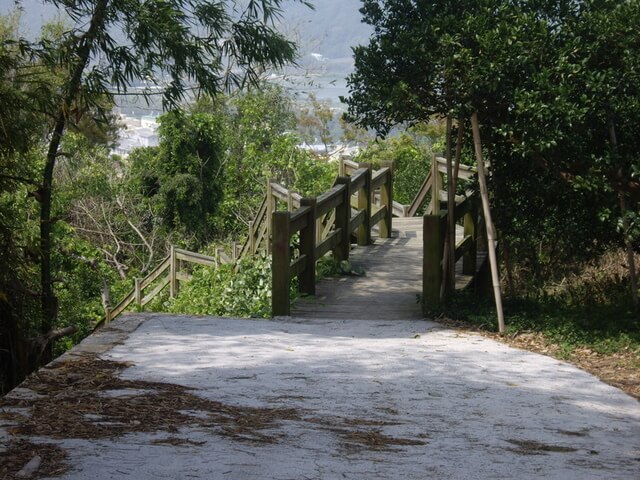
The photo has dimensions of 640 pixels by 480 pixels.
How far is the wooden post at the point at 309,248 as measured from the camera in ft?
35.9

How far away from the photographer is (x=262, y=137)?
2769cm

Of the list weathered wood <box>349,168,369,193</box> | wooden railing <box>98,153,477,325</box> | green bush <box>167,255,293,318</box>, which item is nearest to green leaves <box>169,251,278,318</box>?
green bush <box>167,255,293,318</box>

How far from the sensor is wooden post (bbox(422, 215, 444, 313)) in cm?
998

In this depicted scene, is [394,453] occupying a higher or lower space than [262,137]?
lower

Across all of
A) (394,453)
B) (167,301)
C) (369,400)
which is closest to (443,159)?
(167,301)

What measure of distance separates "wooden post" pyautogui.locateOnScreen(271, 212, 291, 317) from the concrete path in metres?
0.81

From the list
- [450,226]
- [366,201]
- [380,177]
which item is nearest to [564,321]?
[450,226]

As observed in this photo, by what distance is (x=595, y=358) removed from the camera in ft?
27.5

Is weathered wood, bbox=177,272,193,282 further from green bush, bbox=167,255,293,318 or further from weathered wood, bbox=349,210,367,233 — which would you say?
weathered wood, bbox=349,210,367,233

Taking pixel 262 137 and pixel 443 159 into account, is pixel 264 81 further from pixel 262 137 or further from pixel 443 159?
pixel 443 159

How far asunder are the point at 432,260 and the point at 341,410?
4.18m

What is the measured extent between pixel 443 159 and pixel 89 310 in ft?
28.7

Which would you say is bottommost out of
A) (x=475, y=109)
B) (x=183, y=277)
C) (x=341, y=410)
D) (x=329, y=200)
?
(x=341, y=410)

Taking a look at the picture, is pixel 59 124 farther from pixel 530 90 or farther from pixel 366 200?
pixel 530 90
